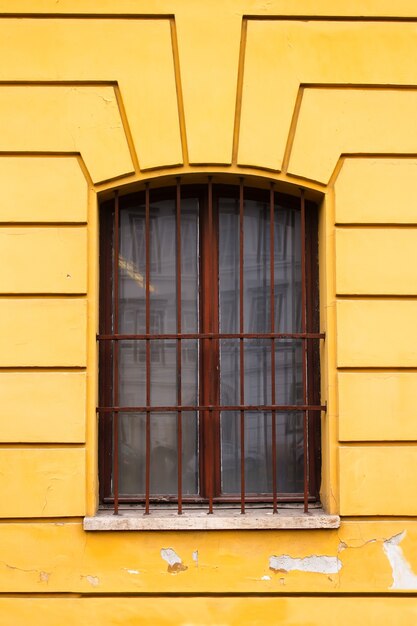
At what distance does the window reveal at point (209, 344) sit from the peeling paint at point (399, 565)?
57cm

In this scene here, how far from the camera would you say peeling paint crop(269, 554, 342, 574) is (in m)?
4.82

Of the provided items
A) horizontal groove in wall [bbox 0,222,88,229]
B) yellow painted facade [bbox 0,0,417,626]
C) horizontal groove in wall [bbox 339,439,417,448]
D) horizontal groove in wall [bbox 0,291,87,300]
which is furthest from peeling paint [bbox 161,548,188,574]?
horizontal groove in wall [bbox 0,222,88,229]

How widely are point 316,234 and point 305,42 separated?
120 cm

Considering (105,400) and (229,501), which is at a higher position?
(105,400)

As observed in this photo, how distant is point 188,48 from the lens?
5035 mm

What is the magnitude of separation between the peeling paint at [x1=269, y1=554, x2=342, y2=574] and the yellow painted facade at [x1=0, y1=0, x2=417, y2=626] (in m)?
0.02

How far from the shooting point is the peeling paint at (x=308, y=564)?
482cm

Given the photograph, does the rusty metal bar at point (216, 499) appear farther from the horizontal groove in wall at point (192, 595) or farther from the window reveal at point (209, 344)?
the horizontal groove in wall at point (192, 595)

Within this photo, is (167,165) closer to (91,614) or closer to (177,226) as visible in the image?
(177,226)

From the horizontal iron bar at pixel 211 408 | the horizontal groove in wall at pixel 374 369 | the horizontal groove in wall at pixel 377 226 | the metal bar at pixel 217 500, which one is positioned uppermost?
the horizontal groove in wall at pixel 377 226

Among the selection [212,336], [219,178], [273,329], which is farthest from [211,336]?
[219,178]

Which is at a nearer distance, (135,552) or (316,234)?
(135,552)

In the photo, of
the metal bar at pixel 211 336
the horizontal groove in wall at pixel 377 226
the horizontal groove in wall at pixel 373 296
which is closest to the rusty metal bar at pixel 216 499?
the metal bar at pixel 211 336

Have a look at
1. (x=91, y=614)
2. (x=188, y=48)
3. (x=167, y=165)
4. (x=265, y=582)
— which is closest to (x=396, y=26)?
(x=188, y=48)
